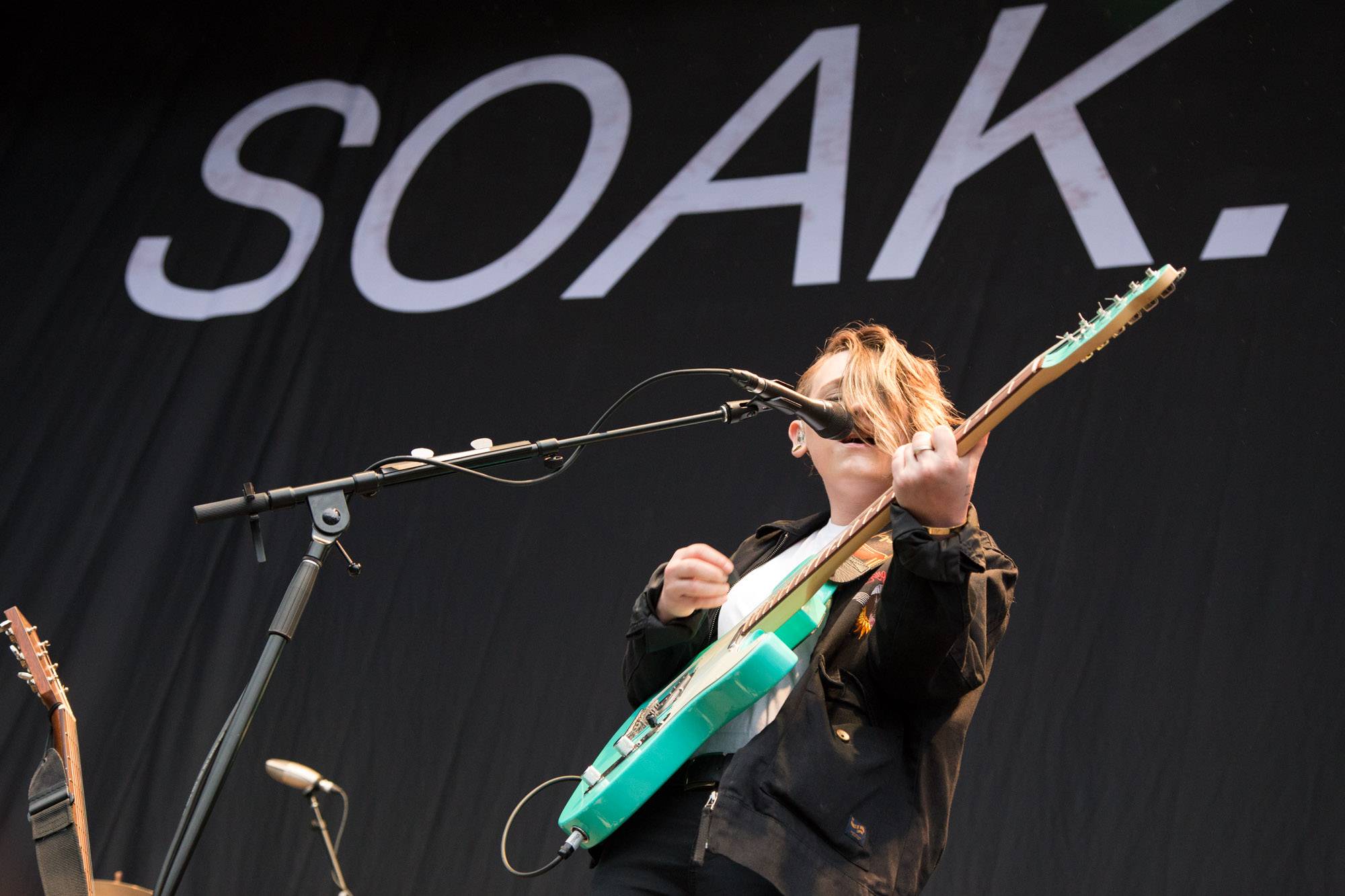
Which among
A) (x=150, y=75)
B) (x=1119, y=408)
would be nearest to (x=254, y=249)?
(x=150, y=75)

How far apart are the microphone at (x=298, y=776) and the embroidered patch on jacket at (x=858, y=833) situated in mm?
1750

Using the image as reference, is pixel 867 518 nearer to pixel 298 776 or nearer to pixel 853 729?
pixel 853 729

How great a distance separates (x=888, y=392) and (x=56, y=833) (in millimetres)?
1393

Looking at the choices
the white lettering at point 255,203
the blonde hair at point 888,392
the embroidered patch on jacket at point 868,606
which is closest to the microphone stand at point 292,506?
the blonde hair at point 888,392

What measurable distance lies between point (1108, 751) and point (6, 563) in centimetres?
305

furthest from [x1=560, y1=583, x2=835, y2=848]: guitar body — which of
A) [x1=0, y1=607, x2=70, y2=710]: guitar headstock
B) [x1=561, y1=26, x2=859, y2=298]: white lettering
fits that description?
[x1=561, y1=26, x2=859, y2=298]: white lettering

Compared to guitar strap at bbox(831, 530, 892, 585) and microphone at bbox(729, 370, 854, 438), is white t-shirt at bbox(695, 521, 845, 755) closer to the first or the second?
guitar strap at bbox(831, 530, 892, 585)

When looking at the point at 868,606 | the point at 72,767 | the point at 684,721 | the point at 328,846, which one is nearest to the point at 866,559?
the point at 868,606

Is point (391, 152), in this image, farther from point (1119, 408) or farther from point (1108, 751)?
point (1108, 751)

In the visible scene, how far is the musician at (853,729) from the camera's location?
1470 mm

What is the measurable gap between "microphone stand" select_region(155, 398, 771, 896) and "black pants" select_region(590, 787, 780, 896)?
50cm

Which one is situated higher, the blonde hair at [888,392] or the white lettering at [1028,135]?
the white lettering at [1028,135]

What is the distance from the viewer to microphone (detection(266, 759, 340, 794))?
2.91 metres

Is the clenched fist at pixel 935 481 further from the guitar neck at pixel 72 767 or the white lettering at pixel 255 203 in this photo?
the white lettering at pixel 255 203
